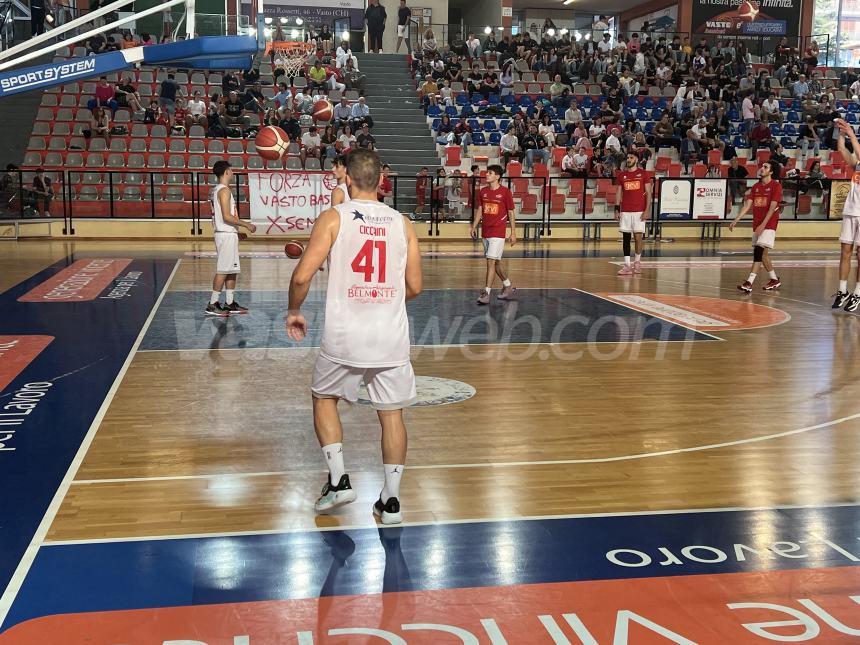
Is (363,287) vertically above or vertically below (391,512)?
above

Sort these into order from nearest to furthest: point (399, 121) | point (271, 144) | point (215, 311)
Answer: point (215, 311) → point (271, 144) → point (399, 121)

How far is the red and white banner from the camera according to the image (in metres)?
21.8

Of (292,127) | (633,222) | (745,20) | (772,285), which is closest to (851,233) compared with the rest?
(772,285)

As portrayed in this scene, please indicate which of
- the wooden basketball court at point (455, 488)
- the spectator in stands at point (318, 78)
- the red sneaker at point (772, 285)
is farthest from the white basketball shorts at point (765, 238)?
the spectator in stands at point (318, 78)

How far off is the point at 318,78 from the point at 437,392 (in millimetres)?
21941

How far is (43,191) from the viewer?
70.8 ft

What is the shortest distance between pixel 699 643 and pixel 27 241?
20.2 meters

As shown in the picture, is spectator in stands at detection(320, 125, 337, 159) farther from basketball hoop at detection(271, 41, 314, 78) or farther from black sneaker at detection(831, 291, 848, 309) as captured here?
black sneaker at detection(831, 291, 848, 309)

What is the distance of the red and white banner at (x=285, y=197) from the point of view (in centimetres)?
2181

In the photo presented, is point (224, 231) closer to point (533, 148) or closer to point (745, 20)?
point (533, 148)

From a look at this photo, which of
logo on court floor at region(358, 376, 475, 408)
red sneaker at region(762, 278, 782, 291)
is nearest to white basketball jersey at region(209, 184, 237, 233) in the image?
logo on court floor at region(358, 376, 475, 408)

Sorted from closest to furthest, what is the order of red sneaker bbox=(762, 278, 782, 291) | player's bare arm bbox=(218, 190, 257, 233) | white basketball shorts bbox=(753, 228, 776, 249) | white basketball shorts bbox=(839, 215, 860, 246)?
player's bare arm bbox=(218, 190, 257, 233)
white basketball shorts bbox=(839, 215, 860, 246)
white basketball shorts bbox=(753, 228, 776, 249)
red sneaker bbox=(762, 278, 782, 291)

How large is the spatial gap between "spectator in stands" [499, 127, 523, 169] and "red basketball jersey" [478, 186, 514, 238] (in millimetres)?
13285

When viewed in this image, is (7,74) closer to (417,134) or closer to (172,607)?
(172,607)
